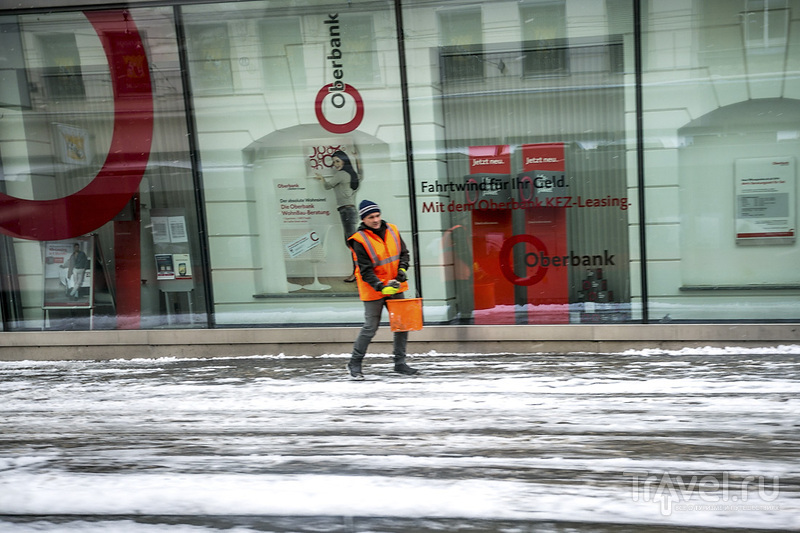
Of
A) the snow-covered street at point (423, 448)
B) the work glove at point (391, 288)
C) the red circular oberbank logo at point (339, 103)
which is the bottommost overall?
the snow-covered street at point (423, 448)

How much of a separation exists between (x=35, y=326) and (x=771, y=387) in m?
10.00

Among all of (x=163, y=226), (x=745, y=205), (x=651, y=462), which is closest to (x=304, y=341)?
(x=163, y=226)

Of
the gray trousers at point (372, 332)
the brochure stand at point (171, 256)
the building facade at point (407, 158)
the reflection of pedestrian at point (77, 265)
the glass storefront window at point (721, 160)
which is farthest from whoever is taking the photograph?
the reflection of pedestrian at point (77, 265)

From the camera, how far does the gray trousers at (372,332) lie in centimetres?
738

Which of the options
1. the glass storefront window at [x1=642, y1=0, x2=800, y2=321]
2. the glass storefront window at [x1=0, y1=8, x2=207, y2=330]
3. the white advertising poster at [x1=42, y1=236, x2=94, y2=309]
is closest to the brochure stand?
the glass storefront window at [x1=0, y1=8, x2=207, y2=330]

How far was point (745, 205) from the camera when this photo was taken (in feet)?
27.8

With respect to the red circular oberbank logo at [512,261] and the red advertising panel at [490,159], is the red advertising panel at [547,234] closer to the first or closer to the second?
the red circular oberbank logo at [512,261]

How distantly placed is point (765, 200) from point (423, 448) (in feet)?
19.7

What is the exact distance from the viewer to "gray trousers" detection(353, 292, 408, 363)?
24.2 feet

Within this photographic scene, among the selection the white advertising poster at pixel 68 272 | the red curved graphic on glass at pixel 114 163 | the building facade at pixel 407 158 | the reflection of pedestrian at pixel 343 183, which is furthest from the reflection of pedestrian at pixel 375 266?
the white advertising poster at pixel 68 272

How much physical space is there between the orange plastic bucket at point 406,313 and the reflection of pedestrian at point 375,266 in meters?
0.14

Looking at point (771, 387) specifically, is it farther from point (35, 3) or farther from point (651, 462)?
point (35, 3)

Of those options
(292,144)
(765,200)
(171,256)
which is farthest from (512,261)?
(171,256)

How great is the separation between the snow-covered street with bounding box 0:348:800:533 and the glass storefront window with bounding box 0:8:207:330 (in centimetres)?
209
